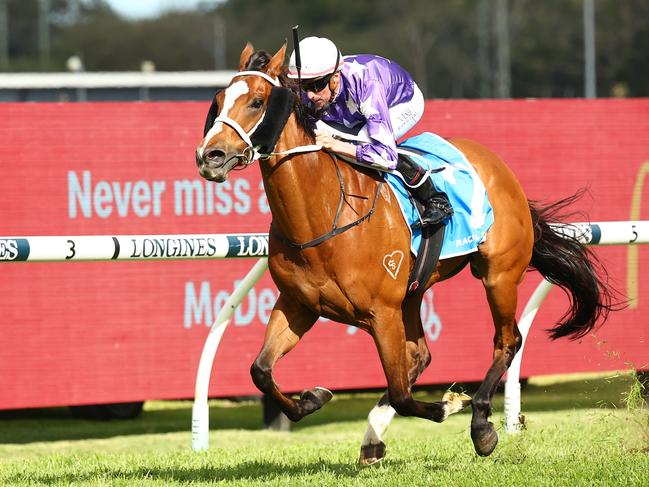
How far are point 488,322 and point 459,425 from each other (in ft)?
2.41

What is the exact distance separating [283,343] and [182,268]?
2.67 m

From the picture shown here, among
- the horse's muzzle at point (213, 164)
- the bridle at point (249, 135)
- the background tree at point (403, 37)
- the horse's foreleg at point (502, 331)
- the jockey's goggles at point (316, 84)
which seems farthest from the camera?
the background tree at point (403, 37)

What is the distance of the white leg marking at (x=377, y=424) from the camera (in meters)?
5.62

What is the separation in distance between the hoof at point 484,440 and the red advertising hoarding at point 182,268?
7.75ft

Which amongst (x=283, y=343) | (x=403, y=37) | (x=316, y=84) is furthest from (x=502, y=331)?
(x=403, y=37)

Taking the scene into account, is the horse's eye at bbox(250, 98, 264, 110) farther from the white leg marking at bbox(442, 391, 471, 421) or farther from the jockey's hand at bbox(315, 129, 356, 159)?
the white leg marking at bbox(442, 391, 471, 421)

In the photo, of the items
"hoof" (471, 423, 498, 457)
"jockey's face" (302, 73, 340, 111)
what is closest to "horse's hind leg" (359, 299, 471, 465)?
"hoof" (471, 423, 498, 457)

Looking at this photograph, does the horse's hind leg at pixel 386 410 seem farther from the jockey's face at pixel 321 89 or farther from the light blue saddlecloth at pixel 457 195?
the jockey's face at pixel 321 89

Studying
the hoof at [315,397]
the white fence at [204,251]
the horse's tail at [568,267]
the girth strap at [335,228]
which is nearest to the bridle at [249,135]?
the girth strap at [335,228]

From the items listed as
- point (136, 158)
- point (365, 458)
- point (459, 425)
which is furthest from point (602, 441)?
point (136, 158)

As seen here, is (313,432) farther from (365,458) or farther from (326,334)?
(365,458)

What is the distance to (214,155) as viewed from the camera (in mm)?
4594

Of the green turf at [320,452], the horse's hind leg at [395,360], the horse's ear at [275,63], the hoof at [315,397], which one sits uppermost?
→ the horse's ear at [275,63]

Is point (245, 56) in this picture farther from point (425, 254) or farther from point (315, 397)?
point (315, 397)
